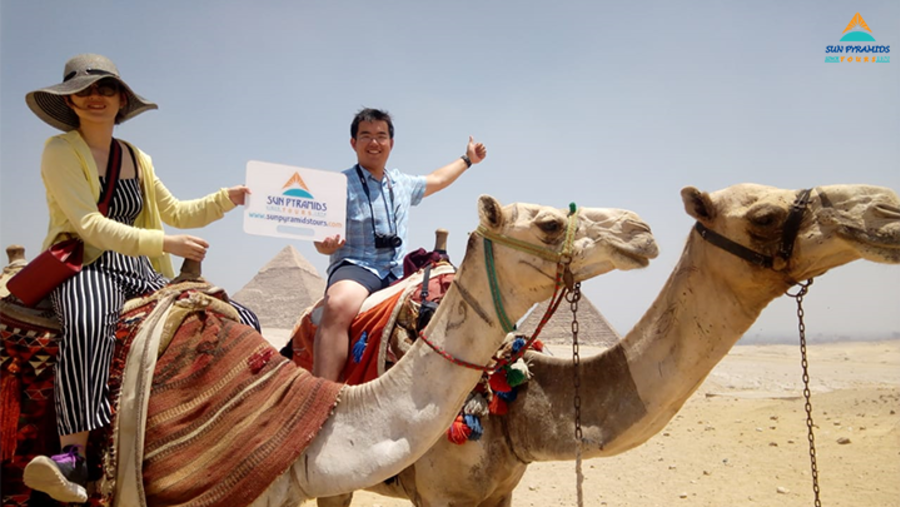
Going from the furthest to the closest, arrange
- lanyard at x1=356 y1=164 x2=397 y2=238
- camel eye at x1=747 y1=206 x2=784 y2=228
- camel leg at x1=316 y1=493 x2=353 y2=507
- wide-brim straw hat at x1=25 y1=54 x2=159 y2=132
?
lanyard at x1=356 y1=164 x2=397 y2=238 → camel leg at x1=316 y1=493 x2=353 y2=507 → wide-brim straw hat at x1=25 y1=54 x2=159 y2=132 → camel eye at x1=747 y1=206 x2=784 y2=228

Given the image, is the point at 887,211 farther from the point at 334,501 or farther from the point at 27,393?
the point at 334,501

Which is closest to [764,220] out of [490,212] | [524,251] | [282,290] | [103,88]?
[524,251]

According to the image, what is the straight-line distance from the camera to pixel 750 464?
9.52 m

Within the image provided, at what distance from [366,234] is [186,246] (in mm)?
1924

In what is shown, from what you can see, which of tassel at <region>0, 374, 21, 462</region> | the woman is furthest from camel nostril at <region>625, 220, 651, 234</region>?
tassel at <region>0, 374, 21, 462</region>

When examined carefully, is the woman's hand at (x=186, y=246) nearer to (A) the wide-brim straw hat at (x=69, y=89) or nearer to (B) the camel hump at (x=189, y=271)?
(B) the camel hump at (x=189, y=271)

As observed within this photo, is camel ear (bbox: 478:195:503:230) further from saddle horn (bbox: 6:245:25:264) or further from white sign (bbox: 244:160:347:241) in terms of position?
saddle horn (bbox: 6:245:25:264)

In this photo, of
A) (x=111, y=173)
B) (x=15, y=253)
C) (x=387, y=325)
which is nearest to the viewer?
A: (x=111, y=173)

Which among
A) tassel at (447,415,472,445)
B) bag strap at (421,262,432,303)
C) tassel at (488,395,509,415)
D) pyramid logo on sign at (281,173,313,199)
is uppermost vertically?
pyramid logo on sign at (281,173,313,199)

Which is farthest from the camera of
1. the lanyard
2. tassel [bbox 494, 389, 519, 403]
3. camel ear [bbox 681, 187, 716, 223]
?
the lanyard

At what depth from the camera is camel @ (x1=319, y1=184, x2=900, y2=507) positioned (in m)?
2.98

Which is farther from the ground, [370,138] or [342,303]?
[370,138]

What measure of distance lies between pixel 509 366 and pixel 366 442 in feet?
4.72

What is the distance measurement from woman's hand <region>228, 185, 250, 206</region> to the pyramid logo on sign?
0.76 ft
